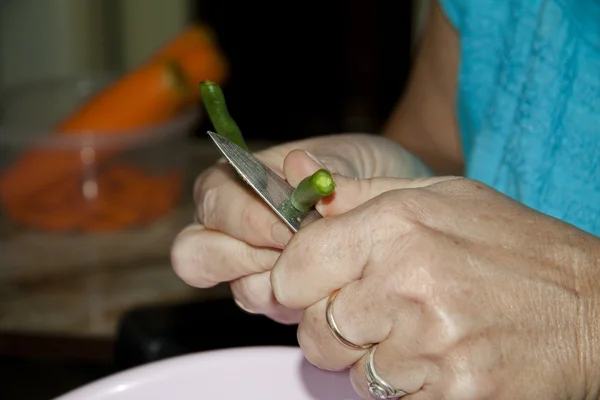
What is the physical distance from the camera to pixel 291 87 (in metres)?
2.88

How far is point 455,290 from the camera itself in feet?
1.74

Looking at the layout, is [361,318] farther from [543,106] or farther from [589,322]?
[543,106]

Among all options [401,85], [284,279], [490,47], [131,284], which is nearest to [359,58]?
[401,85]

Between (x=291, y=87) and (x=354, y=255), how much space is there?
7.77 feet

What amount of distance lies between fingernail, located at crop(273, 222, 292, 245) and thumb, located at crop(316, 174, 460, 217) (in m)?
0.03

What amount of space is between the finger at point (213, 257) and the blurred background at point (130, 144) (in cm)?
19

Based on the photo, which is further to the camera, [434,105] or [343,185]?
[434,105]

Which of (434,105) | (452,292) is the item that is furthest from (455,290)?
(434,105)

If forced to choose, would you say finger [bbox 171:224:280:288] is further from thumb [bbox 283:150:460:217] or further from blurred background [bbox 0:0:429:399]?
blurred background [bbox 0:0:429:399]

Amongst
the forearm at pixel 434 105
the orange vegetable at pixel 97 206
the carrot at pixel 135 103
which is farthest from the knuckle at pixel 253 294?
the carrot at pixel 135 103

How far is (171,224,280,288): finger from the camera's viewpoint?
667mm

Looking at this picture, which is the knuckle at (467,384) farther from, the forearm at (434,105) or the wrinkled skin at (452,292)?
the forearm at (434,105)

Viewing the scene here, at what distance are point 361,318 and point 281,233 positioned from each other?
11 centimetres

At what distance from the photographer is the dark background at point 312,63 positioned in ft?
8.99
